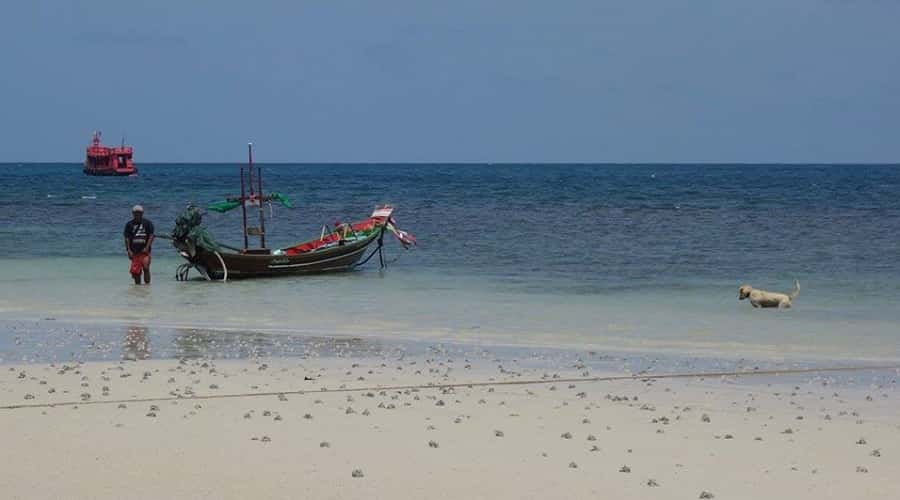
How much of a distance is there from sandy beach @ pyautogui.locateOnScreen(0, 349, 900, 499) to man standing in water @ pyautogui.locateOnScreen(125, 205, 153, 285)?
416 inches

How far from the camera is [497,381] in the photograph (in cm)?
1165

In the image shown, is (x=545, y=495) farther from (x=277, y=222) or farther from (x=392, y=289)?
(x=277, y=222)

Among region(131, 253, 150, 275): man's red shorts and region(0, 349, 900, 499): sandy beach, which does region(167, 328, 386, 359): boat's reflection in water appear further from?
region(131, 253, 150, 275): man's red shorts

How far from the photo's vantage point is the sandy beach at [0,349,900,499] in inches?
293

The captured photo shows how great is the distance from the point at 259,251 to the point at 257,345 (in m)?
12.3

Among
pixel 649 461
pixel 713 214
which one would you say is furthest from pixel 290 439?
pixel 713 214

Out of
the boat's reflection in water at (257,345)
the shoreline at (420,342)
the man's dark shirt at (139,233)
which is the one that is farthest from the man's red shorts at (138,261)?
the boat's reflection in water at (257,345)

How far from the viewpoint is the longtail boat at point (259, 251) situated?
25.0 m

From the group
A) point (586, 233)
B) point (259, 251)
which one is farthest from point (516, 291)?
point (586, 233)

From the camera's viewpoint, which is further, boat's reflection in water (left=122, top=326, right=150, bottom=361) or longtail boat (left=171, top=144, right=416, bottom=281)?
longtail boat (left=171, top=144, right=416, bottom=281)

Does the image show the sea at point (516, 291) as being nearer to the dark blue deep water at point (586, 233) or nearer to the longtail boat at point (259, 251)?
the dark blue deep water at point (586, 233)

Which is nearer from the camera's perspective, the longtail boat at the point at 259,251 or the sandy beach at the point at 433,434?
the sandy beach at the point at 433,434
